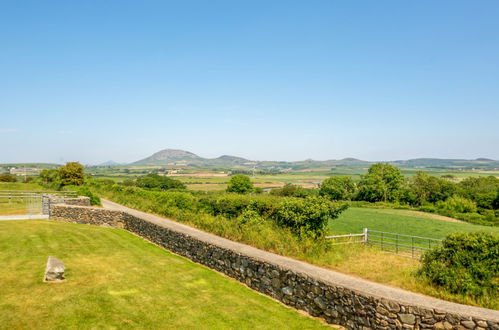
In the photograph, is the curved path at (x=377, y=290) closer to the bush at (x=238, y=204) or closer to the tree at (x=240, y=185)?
the bush at (x=238, y=204)

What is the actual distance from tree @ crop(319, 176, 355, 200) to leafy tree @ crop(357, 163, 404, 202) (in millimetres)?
4063

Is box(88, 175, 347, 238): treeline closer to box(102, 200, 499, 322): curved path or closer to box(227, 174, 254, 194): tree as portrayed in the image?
box(102, 200, 499, 322): curved path

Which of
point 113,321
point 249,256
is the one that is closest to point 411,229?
point 249,256

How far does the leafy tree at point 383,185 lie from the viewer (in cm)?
7594

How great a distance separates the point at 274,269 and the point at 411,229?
37186 mm

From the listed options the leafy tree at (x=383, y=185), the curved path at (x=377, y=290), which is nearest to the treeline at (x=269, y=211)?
the curved path at (x=377, y=290)

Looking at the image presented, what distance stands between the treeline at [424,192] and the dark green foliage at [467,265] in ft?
172

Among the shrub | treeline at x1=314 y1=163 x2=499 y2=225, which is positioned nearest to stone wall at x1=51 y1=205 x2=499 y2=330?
treeline at x1=314 y1=163 x2=499 y2=225

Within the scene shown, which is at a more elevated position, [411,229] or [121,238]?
[121,238]

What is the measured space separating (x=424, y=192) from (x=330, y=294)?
73.5 m

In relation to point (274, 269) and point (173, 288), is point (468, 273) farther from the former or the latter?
point (173, 288)

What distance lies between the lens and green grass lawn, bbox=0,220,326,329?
736 cm

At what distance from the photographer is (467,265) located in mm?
8062

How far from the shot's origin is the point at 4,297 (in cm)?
791
